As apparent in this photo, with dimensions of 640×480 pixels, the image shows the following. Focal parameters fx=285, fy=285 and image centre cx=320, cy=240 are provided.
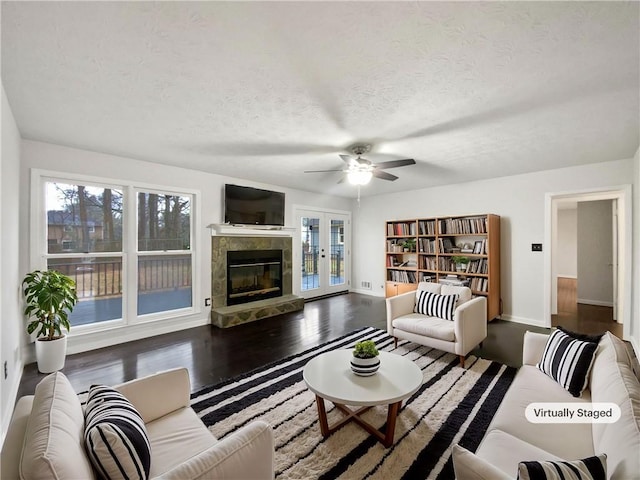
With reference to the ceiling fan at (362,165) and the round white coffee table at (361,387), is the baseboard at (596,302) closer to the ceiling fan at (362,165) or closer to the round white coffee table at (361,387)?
the ceiling fan at (362,165)

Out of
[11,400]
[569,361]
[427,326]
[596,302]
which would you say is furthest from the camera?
[596,302]

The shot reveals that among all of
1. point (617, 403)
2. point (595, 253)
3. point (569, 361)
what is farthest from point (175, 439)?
point (595, 253)

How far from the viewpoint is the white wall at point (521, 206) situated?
390 cm

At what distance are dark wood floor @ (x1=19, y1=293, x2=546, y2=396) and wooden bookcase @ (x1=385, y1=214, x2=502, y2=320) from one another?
74cm

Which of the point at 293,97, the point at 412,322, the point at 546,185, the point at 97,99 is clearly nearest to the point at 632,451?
the point at 412,322

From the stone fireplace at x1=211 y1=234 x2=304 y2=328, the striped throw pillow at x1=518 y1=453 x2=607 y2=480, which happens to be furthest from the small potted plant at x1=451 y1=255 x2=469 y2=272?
the striped throw pillow at x1=518 y1=453 x2=607 y2=480

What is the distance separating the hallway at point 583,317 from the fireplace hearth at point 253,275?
15.2 ft

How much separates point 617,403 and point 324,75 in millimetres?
2249

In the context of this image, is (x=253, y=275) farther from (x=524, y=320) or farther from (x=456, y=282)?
(x=524, y=320)

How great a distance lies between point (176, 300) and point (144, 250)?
851mm

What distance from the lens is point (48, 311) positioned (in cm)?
277

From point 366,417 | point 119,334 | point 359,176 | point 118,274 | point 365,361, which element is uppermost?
point 359,176

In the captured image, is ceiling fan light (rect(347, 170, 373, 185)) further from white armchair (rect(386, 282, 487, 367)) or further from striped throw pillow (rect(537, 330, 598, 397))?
striped throw pillow (rect(537, 330, 598, 397))

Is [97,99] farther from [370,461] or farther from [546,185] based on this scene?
[546,185]
